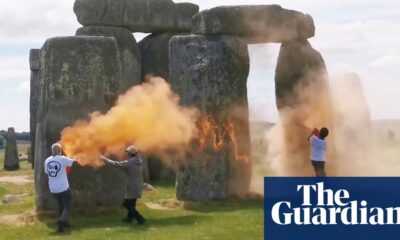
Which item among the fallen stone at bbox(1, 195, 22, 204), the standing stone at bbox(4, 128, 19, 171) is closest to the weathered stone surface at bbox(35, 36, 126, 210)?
the fallen stone at bbox(1, 195, 22, 204)

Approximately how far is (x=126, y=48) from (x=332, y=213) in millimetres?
15361

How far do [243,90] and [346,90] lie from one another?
853 cm

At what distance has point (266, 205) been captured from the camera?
690 inches

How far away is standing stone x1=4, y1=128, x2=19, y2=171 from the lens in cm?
3741

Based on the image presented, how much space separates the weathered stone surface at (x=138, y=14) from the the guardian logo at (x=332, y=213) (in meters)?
14.4

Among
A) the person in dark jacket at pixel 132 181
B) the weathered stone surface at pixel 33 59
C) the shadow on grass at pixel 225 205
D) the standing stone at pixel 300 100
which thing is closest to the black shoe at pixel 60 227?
the person in dark jacket at pixel 132 181

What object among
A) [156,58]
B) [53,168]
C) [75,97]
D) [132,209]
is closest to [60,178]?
[53,168]

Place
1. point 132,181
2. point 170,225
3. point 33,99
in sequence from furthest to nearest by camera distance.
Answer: point 33,99 < point 170,225 < point 132,181

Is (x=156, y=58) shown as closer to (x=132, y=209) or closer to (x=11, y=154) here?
(x=11, y=154)

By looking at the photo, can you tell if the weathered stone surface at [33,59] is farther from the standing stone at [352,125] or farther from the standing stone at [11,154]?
the standing stone at [352,125]

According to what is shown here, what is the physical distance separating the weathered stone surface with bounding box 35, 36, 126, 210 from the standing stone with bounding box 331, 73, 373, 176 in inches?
375

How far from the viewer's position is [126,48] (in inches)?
1118

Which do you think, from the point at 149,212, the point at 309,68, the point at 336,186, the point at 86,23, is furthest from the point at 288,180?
the point at 86,23

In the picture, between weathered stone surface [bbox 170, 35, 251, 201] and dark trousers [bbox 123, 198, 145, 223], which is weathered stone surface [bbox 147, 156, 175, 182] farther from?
dark trousers [bbox 123, 198, 145, 223]
